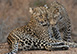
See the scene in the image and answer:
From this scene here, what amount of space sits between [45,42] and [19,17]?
775cm

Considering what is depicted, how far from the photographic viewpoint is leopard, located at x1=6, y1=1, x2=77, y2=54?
20.8 ft

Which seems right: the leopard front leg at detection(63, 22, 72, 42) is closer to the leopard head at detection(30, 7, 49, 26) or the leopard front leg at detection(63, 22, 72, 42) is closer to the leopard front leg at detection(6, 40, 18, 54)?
the leopard head at detection(30, 7, 49, 26)

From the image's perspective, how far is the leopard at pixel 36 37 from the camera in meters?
6.35

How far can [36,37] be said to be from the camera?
670 centimetres

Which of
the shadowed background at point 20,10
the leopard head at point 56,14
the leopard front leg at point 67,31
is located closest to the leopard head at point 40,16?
the leopard head at point 56,14

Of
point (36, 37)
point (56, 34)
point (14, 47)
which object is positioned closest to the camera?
point (14, 47)

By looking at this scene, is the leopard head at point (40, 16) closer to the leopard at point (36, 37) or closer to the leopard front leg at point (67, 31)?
the leopard at point (36, 37)

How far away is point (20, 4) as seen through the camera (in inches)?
576

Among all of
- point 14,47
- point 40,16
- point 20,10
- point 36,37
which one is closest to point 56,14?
point 40,16

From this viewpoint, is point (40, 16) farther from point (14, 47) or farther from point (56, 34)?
point (14, 47)

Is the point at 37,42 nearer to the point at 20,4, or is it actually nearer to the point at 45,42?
the point at 45,42

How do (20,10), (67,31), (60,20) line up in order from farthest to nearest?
(20,10) < (60,20) < (67,31)

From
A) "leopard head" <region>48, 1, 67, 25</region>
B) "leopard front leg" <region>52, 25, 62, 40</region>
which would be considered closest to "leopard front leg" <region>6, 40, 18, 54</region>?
"leopard front leg" <region>52, 25, 62, 40</region>

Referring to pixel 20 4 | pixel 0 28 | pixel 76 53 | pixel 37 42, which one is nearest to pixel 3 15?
pixel 20 4
